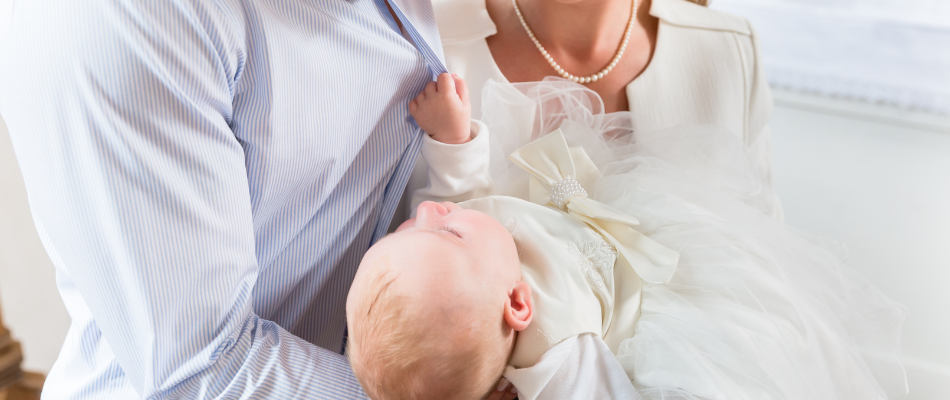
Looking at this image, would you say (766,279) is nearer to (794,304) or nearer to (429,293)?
(794,304)

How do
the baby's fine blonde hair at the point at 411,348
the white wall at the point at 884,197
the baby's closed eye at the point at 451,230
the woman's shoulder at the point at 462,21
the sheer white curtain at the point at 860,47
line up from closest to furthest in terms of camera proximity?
1. the baby's fine blonde hair at the point at 411,348
2. the baby's closed eye at the point at 451,230
3. the woman's shoulder at the point at 462,21
4. the sheer white curtain at the point at 860,47
5. the white wall at the point at 884,197

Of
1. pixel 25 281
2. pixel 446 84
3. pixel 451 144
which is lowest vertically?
pixel 25 281

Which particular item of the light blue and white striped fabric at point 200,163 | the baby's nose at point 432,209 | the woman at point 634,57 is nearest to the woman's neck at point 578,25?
the woman at point 634,57

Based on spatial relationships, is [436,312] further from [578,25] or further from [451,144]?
[578,25]

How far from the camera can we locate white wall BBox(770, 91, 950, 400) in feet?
5.25

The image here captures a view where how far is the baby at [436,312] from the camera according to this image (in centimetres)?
78

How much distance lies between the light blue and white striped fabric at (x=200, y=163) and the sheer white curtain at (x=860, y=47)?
114 centimetres

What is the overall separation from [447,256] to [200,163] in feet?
1.12

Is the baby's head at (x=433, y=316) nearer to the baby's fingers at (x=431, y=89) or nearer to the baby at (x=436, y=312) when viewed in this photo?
the baby at (x=436, y=312)

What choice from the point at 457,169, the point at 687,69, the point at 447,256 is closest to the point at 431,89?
the point at 457,169

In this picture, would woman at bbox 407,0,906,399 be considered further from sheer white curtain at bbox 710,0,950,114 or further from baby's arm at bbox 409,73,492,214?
sheer white curtain at bbox 710,0,950,114

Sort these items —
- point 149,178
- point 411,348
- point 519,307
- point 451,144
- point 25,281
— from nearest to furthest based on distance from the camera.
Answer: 1. point 149,178
2. point 411,348
3. point 519,307
4. point 451,144
5. point 25,281

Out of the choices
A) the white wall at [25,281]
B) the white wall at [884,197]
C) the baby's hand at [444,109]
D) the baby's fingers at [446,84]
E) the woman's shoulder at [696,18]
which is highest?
the woman's shoulder at [696,18]

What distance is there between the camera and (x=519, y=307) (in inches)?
34.4
